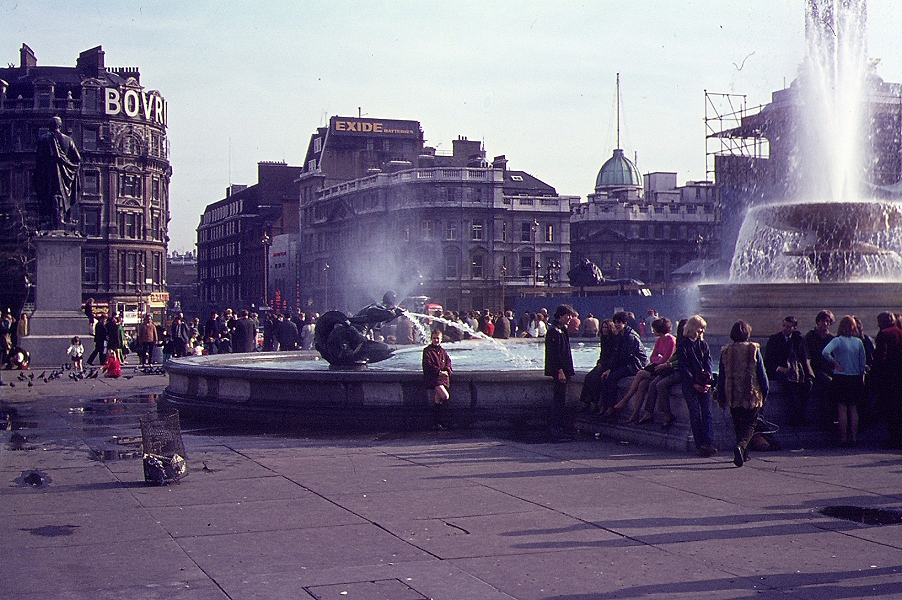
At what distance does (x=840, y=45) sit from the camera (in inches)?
858

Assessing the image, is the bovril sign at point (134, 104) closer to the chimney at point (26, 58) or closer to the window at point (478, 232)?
the chimney at point (26, 58)

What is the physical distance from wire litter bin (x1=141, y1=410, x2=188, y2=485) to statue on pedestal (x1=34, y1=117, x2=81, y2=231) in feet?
66.8

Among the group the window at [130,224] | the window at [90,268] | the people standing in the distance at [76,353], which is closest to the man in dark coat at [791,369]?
the people standing in the distance at [76,353]

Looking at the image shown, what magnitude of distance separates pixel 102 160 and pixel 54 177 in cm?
5480

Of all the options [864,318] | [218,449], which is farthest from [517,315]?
[218,449]

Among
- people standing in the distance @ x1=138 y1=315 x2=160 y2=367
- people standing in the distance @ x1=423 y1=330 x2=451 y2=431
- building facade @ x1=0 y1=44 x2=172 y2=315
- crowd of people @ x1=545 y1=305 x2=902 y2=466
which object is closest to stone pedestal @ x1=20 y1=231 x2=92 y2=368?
people standing in the distance @ x1=138 y1=315 x2=160 y2=367

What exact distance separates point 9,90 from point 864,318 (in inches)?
3016

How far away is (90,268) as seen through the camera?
3177 inches

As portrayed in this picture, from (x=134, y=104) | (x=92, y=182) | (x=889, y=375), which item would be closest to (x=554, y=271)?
(x=134, y=104)

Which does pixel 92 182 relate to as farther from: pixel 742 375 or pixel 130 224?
pixel 742 375

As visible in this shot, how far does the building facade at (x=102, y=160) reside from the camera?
79625mm

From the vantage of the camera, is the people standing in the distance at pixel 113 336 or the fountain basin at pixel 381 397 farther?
the people standing in the distance at pixel 113 336

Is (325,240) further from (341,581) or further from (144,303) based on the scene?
(341,581)

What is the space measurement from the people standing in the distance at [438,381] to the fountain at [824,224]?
4840mm
